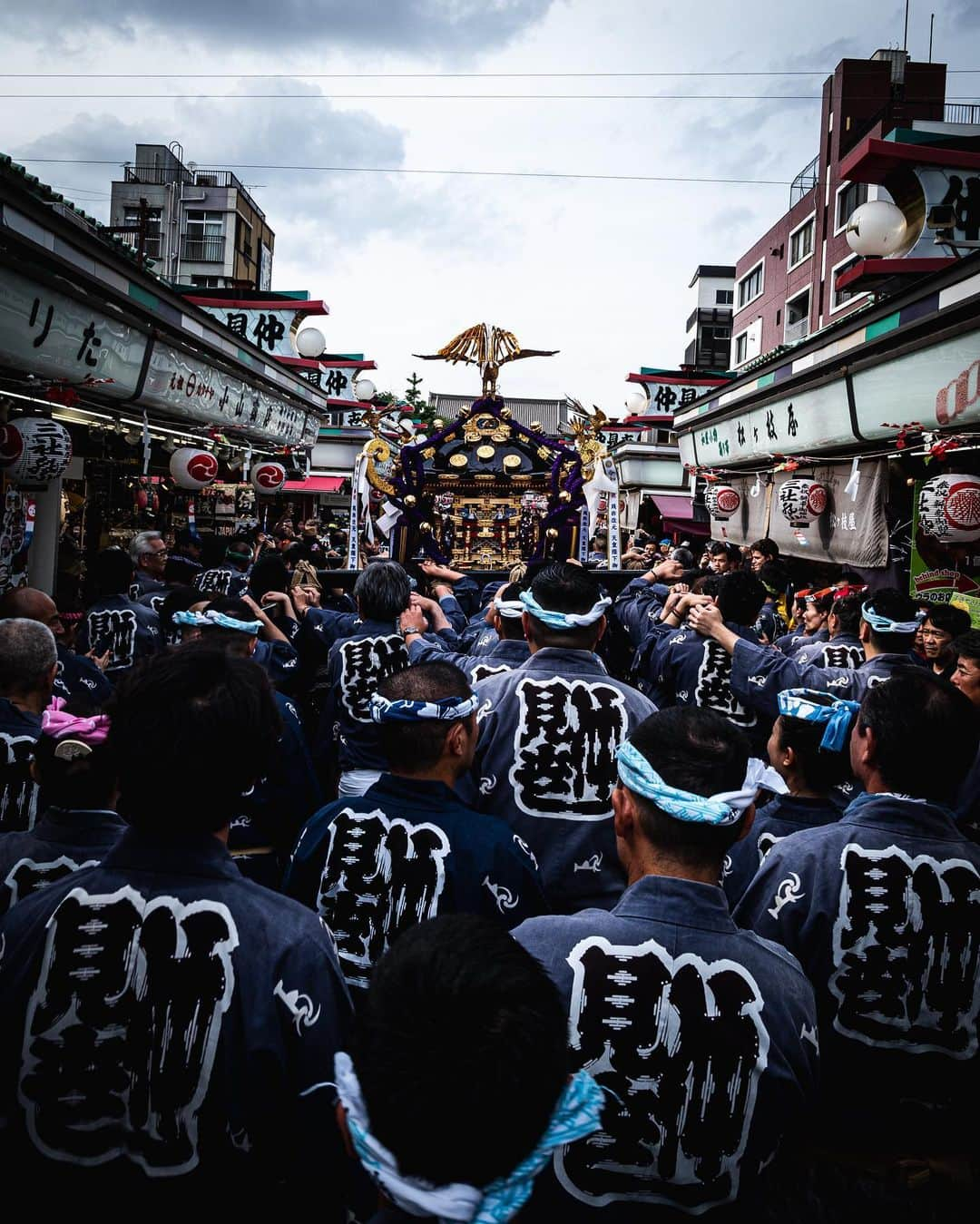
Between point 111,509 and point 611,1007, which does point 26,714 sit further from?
point 111,509

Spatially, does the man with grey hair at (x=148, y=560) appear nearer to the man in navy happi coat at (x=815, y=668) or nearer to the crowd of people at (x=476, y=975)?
the crowd of people at (x=476, y=975)

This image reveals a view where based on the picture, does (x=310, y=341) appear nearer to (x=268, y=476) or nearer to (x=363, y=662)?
(x=268, y=476)

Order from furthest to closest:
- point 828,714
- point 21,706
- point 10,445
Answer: point 10,445 → point 21,706 → point 828,714

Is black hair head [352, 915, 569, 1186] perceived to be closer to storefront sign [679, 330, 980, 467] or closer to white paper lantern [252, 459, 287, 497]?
storefront sign [679, 330, 980, 467]

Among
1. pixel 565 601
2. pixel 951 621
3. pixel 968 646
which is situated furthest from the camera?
pixel 951 621

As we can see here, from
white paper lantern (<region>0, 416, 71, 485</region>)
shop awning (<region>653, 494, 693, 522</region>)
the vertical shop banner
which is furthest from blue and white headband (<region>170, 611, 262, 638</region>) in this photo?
shop awning (<region>653, 494, 693, 522</region>)

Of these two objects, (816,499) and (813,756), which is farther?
(816,499)

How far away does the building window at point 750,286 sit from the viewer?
30.9 metres

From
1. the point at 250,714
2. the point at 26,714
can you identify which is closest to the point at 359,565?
the point at 26,714

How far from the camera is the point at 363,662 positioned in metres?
4.77

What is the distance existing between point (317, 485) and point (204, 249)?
15329 millimetres

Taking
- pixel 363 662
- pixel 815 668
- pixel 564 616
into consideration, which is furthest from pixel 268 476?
pixel 564 616

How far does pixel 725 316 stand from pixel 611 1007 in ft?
137

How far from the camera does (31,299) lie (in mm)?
6418
